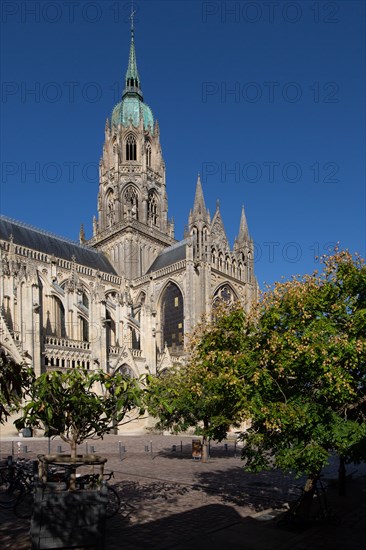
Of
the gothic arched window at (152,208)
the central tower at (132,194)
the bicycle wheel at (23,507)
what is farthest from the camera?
the gothic arched window at (152,208)

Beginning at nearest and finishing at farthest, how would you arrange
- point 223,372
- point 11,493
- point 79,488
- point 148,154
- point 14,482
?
point 79,488
point 223,372
point 14,482
point 11,493
point 148,154

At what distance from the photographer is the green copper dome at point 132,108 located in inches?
2800

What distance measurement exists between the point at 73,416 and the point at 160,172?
65550 millimetres

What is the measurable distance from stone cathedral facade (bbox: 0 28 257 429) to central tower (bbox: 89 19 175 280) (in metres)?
0.15

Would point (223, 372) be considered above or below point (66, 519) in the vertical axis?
above

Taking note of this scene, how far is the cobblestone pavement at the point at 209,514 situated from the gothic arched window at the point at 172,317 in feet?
125

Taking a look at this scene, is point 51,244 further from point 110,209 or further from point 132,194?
point 132,194

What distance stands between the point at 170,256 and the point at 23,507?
174 feet

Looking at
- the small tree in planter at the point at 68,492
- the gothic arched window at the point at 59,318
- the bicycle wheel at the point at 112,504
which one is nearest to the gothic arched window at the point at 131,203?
the gothic arched window at the point at 59,318

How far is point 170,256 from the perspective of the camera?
64.0 meters

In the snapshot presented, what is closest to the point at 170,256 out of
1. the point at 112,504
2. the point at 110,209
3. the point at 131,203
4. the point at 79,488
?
the point at 131,203

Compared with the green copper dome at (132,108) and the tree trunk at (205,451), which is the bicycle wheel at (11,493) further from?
the green copper dome at (132,108)

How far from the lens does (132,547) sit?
28.0 feet

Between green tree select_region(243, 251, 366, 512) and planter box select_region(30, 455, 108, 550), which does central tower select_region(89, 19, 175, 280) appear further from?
planter box select_region(30, 455, 108, 550)
